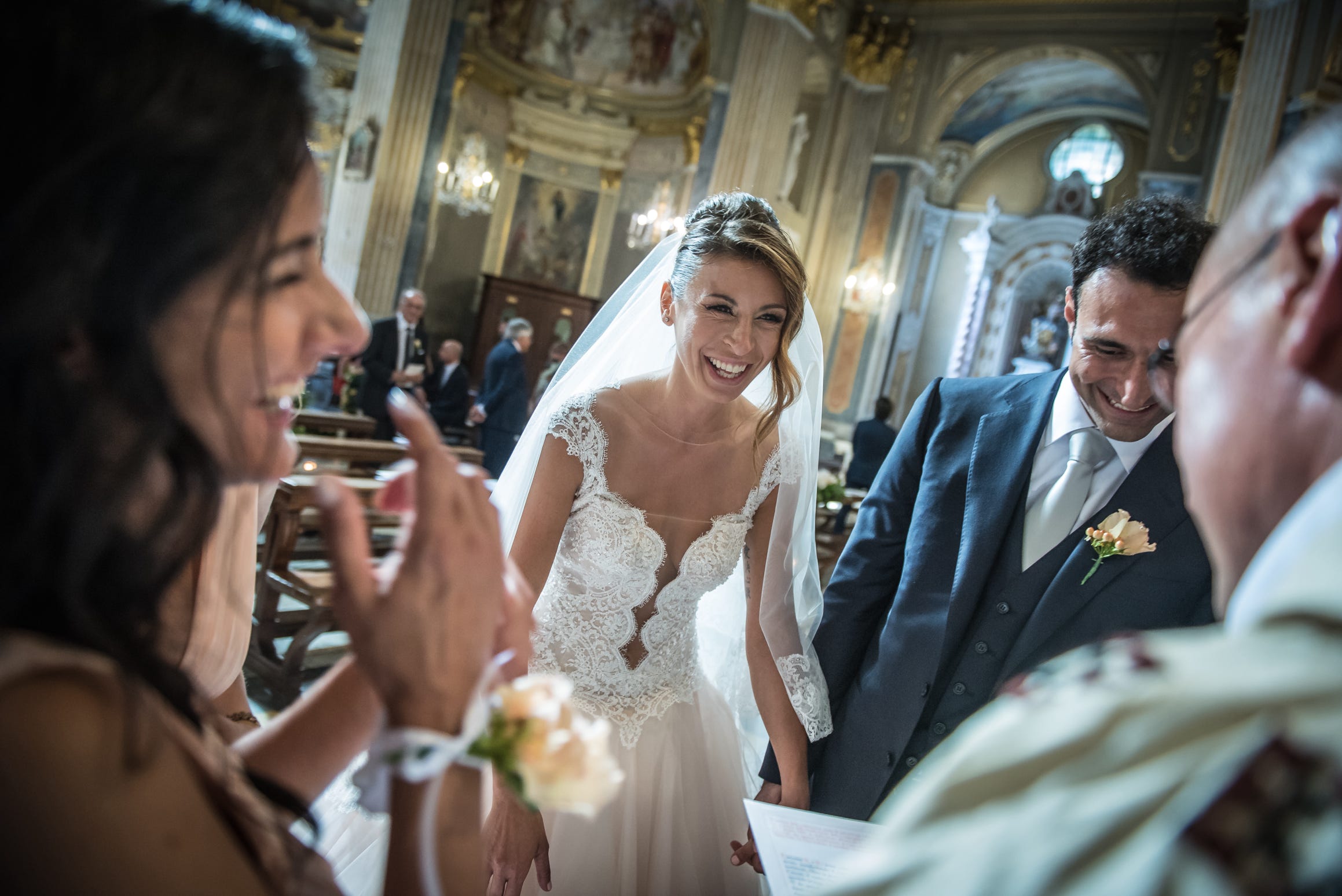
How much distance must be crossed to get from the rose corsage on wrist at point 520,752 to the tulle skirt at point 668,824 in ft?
3.80

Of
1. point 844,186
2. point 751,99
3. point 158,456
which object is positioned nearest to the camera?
point 158,456

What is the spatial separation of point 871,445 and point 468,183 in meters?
7.67

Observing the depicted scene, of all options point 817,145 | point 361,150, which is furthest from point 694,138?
point 361,150

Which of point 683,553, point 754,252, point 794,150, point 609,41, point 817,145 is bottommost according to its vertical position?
point 683,553

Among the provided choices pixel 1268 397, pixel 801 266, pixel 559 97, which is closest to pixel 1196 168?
pixel 559 97

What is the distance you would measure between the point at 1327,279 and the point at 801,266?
5.44ft

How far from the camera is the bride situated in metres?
1.95

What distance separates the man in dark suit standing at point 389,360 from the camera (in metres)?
7.98

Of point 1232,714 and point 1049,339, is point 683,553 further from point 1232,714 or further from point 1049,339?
point 1049,339

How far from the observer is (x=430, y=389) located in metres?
9.44

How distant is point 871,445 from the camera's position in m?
9.02

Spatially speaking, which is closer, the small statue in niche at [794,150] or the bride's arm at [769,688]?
the bride's arm at [769,688]

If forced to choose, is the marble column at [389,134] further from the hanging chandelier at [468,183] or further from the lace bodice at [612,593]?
the lace bodice at [612,593]

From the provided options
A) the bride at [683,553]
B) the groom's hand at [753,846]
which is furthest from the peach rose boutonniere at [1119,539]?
the groom's hand at [753,846]
